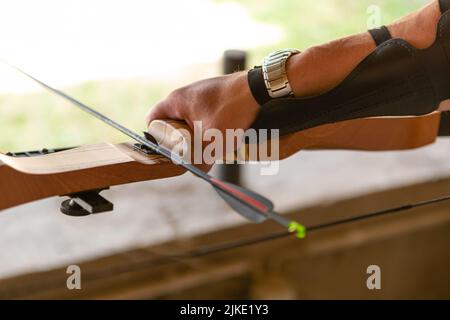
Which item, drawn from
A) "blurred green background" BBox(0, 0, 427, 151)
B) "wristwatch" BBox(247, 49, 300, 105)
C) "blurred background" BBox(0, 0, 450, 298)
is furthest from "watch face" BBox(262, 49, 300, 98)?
"blurred green background" BBox(0, 0, 427, 151)

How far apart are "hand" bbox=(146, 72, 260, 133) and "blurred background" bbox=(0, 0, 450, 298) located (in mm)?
77

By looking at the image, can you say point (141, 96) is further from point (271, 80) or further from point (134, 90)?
point (271, 80)

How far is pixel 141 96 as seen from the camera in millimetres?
1216

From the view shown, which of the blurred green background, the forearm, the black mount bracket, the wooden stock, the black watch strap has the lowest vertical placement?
the black mount bracket

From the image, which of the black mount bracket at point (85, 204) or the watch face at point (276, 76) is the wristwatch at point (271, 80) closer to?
the watch face at point (276, 76)

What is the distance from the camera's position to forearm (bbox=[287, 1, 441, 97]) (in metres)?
0.69

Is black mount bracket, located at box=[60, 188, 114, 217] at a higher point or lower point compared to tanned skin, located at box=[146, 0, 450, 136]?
lower

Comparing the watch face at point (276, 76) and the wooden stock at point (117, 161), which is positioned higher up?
the watch face at point (276, 76)

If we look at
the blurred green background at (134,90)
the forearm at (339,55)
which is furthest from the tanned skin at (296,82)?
the blurred green background at (134,90)

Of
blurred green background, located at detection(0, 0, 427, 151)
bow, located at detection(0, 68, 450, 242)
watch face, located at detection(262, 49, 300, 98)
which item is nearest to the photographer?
bow, located at detection(0, 68, 450, 242)

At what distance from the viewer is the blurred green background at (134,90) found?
1.07m

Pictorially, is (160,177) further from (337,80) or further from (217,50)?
(217,50)

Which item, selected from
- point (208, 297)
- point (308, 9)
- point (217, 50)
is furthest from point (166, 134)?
point (308, 9)

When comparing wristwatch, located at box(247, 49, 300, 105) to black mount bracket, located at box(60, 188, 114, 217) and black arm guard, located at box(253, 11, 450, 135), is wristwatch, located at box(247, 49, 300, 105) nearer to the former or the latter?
black arm guard, located at box(253, 11, 450, 135)
